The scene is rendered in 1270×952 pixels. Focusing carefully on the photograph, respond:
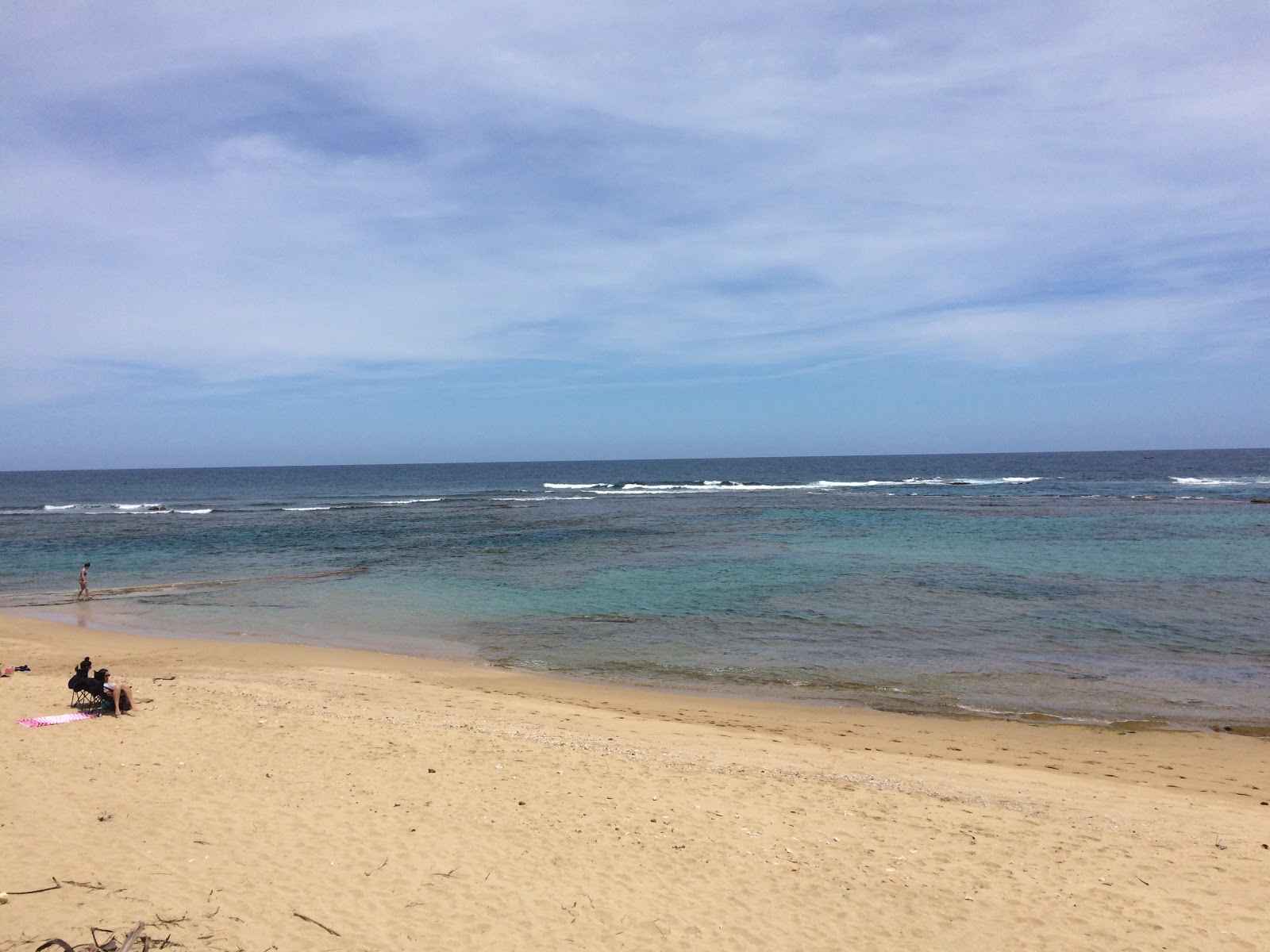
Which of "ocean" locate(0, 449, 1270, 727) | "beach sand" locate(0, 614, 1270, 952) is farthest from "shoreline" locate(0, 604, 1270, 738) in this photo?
"beach sand" locate(0, 614, 1270, 952)

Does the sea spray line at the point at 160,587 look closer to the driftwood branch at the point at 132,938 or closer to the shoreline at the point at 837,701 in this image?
the shoreline at the point at 837,701

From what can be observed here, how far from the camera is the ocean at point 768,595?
1242cm

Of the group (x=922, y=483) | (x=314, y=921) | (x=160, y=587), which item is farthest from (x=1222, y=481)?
(x=314, y=921)

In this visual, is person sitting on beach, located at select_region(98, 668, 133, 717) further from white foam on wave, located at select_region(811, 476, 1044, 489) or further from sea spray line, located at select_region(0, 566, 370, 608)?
white foam on wave, located at select_region(811, 476, 1044, 489)

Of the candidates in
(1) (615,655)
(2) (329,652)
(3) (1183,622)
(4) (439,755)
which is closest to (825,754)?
(4) (439,755)

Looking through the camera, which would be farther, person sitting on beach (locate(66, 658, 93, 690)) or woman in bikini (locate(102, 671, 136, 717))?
person sitting on beach (locate(66, 658, 93, 690))

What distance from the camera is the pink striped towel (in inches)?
341

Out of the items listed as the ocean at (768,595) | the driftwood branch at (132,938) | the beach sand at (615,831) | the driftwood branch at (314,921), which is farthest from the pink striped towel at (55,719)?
the ocean at (768,595)

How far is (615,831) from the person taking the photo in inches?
251

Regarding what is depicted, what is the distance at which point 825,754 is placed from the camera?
8.94 metres

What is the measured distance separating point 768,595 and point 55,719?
14.4 meters

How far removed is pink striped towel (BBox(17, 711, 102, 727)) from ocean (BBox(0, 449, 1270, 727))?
595cm

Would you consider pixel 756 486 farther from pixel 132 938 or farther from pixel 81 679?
pixel 132 938

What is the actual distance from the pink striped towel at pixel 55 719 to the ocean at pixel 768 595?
5.95 metres
